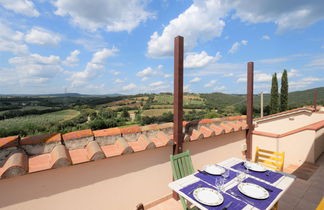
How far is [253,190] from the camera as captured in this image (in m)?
1.67

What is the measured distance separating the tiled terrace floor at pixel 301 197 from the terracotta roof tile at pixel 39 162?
5.97 ft

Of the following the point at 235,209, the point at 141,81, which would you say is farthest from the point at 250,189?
the point at 141,81

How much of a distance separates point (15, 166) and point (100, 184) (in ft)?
3.26

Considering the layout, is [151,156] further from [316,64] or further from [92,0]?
[316,64]

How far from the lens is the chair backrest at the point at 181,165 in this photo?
2.17m

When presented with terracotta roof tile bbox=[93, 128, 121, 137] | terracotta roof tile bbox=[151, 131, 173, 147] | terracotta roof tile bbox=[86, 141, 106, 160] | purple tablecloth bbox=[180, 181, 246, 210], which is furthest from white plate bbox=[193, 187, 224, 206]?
terracotta roof tile bbox=[93, 128, 121, 137]

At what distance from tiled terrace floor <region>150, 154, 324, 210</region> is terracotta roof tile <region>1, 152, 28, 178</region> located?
6.51ft

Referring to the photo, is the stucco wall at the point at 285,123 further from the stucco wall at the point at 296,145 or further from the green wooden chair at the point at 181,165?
the green wooden chair at the point at 181,165

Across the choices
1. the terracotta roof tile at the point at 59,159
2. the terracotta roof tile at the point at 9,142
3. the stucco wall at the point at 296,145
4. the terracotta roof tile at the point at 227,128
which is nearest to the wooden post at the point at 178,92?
the terracotta roof tile at the point at 227,128

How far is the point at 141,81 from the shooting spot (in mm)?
12992

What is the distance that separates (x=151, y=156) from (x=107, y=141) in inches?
30.7

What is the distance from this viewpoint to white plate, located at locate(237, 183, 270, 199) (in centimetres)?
159

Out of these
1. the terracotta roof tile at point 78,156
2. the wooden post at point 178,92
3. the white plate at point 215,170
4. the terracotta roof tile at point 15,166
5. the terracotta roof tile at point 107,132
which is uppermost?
the wooden post at point 178,92

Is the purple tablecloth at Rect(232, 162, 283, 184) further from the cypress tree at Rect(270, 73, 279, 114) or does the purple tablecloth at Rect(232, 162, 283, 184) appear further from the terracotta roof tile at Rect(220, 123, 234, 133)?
the cypress tree at Rect(270, 73, 279, 114)
